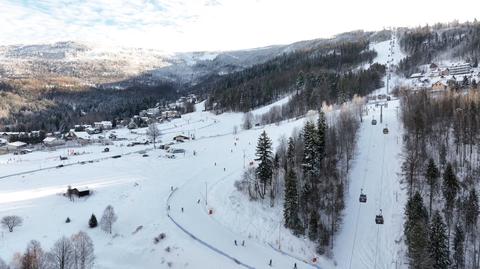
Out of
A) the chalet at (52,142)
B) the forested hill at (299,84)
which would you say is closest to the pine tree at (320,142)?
the forested hill at (299,84)

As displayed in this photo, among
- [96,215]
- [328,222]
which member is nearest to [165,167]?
[96,215]

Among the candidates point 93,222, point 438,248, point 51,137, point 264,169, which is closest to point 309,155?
point 264,169

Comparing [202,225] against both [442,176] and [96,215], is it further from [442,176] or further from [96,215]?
[442,176]

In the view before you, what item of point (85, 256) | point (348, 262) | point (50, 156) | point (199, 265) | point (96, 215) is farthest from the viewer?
point (50, 156)

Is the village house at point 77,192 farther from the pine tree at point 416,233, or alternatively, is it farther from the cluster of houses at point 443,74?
the cluster of houses at point 443,74

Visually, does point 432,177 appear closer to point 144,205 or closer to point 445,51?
point 144,205

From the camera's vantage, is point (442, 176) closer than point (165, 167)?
Yes
